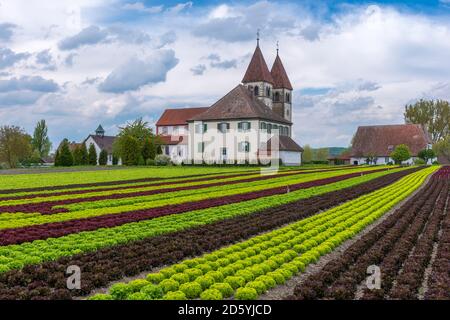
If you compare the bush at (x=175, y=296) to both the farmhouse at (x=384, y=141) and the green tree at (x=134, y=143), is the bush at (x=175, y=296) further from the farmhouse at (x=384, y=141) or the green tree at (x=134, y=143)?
the farmhouse at (x=384, y=141)

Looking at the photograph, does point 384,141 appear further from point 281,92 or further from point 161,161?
point 161,161

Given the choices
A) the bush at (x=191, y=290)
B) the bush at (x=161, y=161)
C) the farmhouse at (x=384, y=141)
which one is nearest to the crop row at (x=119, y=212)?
the bush at (x=191, y=290)

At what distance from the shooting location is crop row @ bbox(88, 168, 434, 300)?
29.9ft

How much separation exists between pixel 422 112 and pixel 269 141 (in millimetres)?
58942

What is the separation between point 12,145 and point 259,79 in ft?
137

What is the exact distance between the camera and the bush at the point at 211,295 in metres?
8.86

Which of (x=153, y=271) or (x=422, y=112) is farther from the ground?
(x=422, y=112)

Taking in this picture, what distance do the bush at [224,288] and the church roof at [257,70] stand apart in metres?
80.3

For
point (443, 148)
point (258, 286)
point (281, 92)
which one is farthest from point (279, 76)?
point (258, 286)

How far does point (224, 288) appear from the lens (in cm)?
928

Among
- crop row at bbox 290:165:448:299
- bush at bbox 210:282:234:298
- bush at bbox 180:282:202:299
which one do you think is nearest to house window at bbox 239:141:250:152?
crop row at bbox 290:165:448:299
